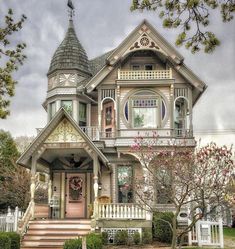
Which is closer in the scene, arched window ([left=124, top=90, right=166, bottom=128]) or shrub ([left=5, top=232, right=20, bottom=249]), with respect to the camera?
shrub ([left=5, top=232, right=20, bottom=249])

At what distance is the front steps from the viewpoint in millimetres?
17797

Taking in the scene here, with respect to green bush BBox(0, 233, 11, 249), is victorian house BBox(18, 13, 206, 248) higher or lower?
higher

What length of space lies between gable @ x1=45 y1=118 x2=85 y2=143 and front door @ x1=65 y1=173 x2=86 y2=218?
4.04 m

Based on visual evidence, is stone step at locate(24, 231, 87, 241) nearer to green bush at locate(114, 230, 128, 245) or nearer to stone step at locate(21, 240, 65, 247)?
stone step at locate(21, 240, 65, 247)

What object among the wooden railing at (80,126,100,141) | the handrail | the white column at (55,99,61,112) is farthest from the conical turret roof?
the handrail

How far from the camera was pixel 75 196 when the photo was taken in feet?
75.9

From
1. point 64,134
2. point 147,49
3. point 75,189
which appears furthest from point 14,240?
point 147,49

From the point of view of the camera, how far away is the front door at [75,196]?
2302 cm

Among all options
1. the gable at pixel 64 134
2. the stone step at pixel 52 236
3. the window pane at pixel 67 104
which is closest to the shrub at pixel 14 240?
the stone step at pixel 52 236

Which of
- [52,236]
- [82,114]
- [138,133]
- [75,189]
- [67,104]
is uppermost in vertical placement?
[67,104]

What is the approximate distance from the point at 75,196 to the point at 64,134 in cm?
481

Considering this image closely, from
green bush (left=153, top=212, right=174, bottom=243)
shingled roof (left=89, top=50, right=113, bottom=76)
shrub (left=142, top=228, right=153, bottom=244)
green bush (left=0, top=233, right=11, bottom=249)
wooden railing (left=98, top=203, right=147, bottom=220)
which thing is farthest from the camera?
Answer: shingled roof (left=89, top=50, right=113, bottom=76)

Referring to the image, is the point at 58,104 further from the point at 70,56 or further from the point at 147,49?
the point at 147,49

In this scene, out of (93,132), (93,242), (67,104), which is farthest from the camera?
(67,104)
